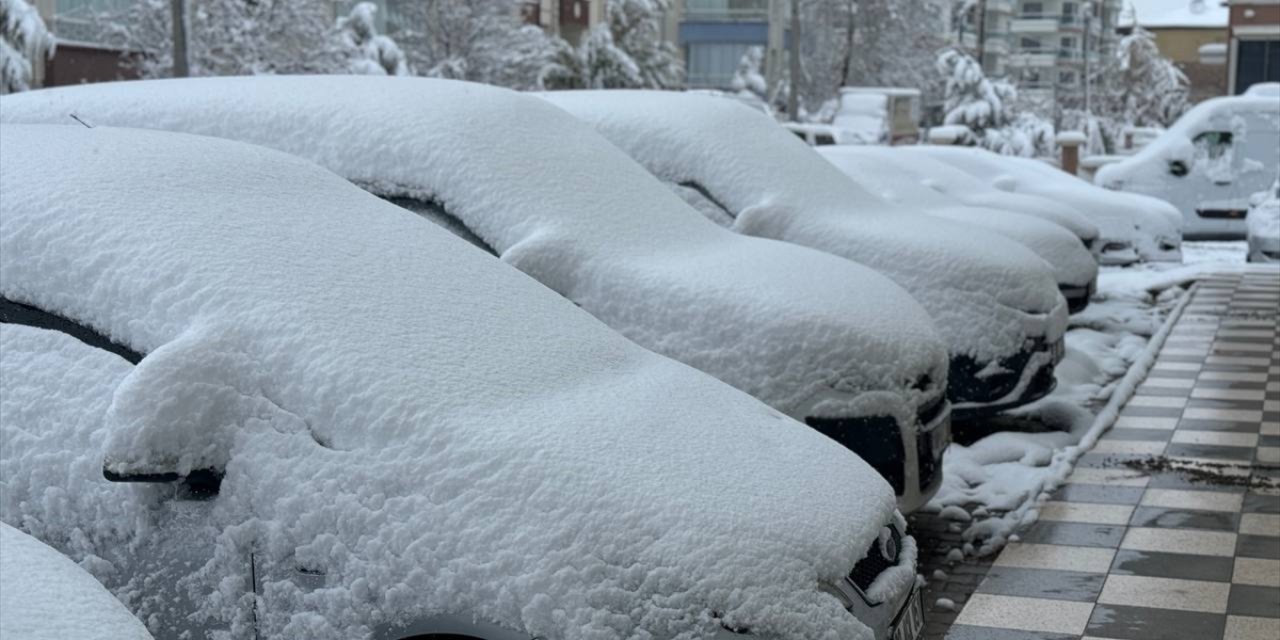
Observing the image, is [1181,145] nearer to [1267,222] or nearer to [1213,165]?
[1213,165]

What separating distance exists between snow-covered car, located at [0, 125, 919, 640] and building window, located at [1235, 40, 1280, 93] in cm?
4997

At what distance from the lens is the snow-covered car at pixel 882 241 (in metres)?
7.09

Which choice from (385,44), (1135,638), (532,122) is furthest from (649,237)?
(385,44)

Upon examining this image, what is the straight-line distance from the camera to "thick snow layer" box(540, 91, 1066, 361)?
280 inches

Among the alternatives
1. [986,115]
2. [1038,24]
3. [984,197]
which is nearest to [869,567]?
[984,197]

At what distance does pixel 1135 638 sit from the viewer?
486 centimetres

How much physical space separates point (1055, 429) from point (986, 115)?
99.8ft

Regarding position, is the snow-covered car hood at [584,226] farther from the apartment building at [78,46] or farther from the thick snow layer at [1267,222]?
the apartment building at [78,46]

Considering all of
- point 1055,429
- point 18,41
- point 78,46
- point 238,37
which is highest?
point 18,41

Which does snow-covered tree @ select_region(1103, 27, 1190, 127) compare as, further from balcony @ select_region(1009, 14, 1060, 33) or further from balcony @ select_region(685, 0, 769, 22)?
balcony @ select_region(1009, 14, 1060, 33)

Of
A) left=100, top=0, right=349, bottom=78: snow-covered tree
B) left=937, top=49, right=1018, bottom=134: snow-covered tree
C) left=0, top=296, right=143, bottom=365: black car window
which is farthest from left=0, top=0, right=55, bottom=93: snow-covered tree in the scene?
left=937, top=49, right=1018, bottom=134: snow-covered tree

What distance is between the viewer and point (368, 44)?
105 feet

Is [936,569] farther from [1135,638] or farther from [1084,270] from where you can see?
[1084,270]

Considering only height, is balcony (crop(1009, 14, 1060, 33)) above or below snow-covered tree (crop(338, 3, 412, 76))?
below
